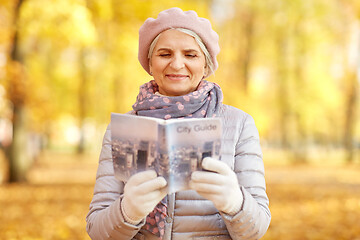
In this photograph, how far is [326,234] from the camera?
243 inches

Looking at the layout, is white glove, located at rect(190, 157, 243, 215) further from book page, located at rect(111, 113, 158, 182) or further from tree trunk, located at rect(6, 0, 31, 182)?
tree trunk, located at rect(6, 0, 31, 182)

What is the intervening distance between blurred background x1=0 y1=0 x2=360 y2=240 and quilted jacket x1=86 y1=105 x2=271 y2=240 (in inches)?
173

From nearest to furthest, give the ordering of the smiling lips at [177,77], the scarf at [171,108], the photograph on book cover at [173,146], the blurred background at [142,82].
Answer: the photograph on book cover at [173,146], the scarf at [171,108], the smiling lips at [177,77], the blurred background at [142,82]

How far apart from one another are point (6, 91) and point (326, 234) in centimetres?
757

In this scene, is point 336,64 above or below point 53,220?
above

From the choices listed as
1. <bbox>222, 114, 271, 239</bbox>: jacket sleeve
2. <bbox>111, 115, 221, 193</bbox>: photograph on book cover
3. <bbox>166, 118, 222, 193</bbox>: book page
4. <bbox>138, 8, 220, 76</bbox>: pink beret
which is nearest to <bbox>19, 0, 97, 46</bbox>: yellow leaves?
<bbox>138, 8, 220, 76</bbox>: pink beret

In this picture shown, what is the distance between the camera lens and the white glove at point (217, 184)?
1.53 meters

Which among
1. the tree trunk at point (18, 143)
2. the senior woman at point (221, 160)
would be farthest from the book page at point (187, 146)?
the tree trunk at point (18, 143)

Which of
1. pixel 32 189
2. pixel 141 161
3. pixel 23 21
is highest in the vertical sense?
pixel 23 21

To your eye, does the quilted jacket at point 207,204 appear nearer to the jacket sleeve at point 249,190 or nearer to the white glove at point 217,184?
the jacket sleeve at point 249,190

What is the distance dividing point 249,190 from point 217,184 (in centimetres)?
34

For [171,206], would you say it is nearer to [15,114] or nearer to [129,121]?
[129,121]

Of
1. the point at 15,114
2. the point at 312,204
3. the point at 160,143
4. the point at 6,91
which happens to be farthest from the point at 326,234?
the point at 15,114

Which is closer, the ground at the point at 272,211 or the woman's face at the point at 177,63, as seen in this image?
the woman's face at the point at 177,63
